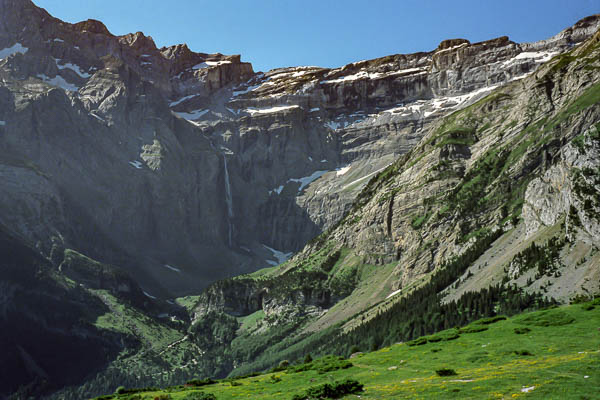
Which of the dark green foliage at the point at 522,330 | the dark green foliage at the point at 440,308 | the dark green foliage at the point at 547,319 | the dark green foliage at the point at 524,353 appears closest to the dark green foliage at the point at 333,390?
the dark green foliage at the point at 524,353

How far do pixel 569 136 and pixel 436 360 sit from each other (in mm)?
168423

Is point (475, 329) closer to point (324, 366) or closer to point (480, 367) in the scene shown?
point (324, 366)

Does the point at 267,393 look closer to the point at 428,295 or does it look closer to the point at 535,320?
the point at 535,320

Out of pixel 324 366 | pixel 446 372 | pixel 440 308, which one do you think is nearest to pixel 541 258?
pixel 440 308

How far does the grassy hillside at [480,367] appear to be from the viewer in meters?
36.9

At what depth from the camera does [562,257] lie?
11675 cm

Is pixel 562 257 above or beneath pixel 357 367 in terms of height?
above

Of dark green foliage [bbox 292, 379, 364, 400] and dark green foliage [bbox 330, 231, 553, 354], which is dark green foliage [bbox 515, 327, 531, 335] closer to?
dark green foliage [bbox 292, 379, 364, 400]

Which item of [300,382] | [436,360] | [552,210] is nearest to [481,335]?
[436,360]

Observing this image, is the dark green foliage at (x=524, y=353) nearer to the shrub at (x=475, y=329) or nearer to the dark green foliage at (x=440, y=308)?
the shrub at (x=475, y=329)

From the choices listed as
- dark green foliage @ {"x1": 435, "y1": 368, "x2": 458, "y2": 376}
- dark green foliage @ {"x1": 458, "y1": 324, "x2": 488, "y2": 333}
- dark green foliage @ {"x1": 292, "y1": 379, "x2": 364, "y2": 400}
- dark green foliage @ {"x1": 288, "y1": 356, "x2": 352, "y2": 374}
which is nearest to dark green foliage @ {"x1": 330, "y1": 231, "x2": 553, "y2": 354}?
dark green foliage @ {"x1": 458, "y1": 324, "x2": 488, "y2": 333}

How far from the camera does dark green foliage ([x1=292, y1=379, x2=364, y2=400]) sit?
1727 inches

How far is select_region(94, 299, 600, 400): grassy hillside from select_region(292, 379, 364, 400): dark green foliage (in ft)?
2.04

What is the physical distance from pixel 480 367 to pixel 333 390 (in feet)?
45.9
